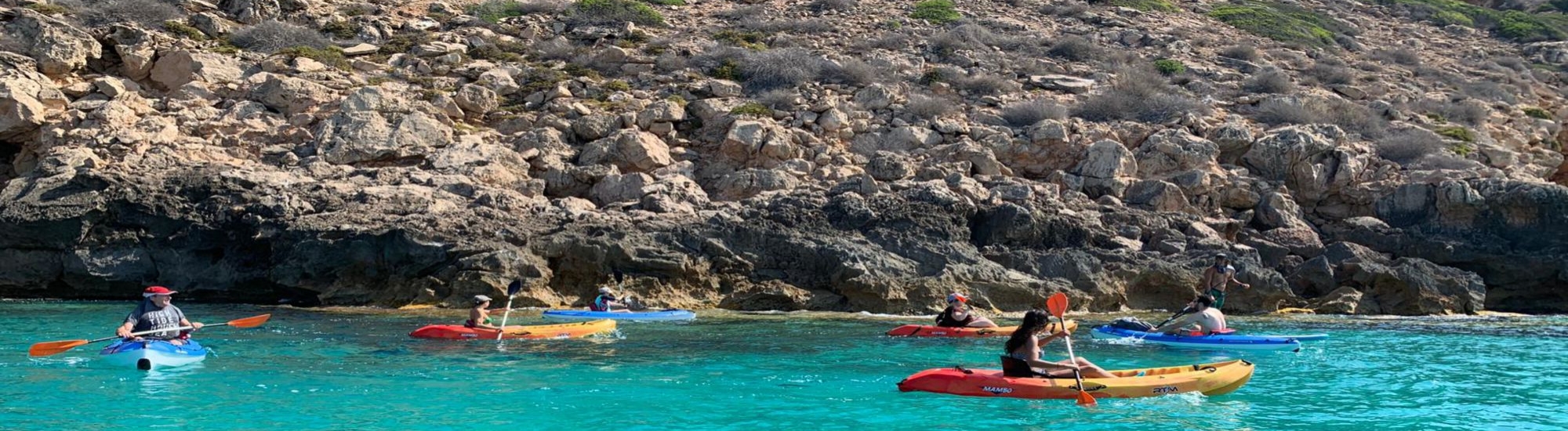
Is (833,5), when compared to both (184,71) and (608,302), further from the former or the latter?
(608,302)

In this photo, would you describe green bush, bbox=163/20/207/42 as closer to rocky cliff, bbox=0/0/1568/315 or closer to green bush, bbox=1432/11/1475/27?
rocky cliff, bbox=0/0/1568/315

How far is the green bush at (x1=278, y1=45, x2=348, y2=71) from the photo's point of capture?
1089 inches

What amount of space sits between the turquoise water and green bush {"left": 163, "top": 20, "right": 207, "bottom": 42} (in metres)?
12.2

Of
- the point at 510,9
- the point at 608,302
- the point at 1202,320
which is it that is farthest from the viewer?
the point at 510,9

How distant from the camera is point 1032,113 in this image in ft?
86.9

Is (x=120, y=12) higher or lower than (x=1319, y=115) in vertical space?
higher

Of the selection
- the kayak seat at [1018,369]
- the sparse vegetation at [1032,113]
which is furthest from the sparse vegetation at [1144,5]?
the kayak seat at [1018,369]

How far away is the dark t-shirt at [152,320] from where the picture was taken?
1293 centimetres

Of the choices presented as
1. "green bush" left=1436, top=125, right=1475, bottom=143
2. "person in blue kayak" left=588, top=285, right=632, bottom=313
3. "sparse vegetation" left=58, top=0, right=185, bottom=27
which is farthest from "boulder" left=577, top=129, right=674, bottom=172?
"green bush" left=1436, top=125, right=1475, bottom=143

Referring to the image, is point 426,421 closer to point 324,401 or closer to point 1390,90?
point 324,401

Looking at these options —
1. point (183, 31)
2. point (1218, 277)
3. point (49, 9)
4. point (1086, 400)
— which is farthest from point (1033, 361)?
point (49, 9)

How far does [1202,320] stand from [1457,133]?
14.9 meters

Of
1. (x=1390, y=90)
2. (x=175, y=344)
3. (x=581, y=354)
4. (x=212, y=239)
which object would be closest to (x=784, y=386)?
(x=581, y=354)

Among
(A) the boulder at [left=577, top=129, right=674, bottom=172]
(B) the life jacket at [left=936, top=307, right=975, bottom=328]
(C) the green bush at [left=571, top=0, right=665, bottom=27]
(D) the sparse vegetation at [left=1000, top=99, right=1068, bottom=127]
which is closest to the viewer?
(B) the life jacket at [left=936, top=307, right=975, bottom=328]
